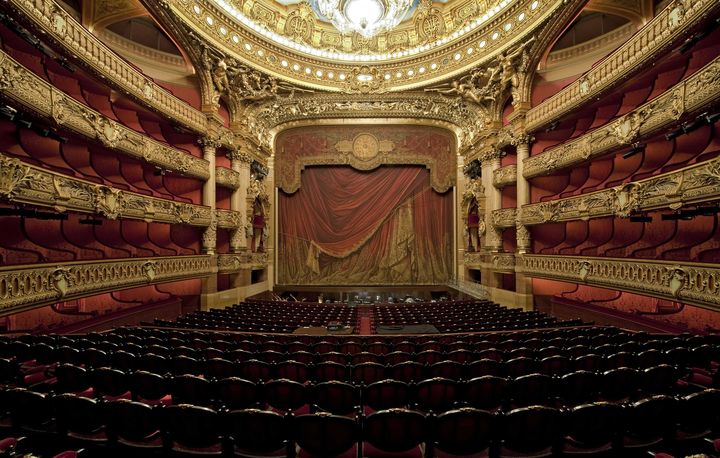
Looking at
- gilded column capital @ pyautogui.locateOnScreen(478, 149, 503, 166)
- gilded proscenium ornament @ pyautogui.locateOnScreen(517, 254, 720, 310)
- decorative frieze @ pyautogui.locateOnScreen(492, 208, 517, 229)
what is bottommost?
gilded proscenium ornament @ pyautogui.locateOnScreen(517, 254, 720, 310)

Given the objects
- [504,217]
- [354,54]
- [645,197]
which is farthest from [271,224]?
[645,197]

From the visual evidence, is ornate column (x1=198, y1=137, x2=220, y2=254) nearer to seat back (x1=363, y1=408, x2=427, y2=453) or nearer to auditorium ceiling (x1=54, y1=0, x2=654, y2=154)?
auditorium ceiling (x1=54, y1=0, x2=654, y2=154)

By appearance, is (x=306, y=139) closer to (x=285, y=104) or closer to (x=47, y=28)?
(x=285, y=104)

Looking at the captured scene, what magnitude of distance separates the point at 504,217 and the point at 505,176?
1.42m

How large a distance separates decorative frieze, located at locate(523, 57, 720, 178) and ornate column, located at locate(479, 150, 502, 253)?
1804mm

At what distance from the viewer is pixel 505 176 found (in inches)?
461

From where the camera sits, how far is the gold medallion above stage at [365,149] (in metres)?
15.4

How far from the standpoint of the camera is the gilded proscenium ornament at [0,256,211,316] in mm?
5051

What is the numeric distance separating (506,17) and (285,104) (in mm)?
8844

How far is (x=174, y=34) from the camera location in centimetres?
988

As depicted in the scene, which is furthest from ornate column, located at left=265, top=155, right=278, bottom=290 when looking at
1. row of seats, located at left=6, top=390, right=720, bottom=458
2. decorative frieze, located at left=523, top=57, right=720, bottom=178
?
row of seats, located at left=6, top=390, right=720, bottom=458

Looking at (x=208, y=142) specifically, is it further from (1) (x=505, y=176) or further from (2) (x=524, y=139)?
(2) (x=524, y=139)

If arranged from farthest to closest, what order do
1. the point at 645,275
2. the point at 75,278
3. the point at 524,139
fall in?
the point at 524,139 → the point at 645,275 → the point at 75,278

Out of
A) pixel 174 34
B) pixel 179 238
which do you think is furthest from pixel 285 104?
pixel 179 238
